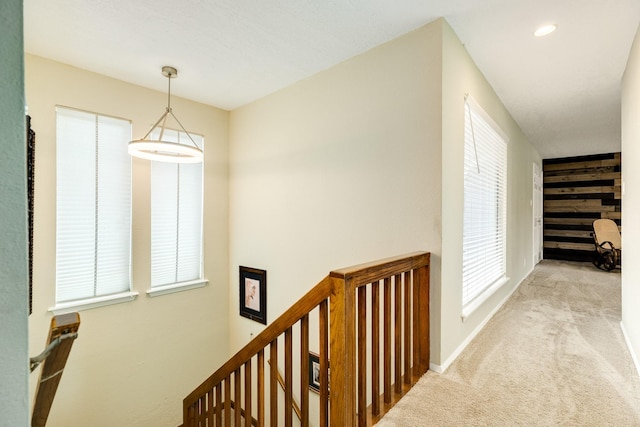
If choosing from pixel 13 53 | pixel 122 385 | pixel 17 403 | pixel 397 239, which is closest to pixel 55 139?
pixel 122 385

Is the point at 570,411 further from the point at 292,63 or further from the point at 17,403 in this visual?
the point at 292,63

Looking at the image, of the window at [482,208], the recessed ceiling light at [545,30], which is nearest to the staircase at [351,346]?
the window at [482,208]

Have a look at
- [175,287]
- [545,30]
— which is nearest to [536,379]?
[545,30]

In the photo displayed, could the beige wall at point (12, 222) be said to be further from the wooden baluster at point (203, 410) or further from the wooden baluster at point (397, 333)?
the wooden baluster at point (203, 410)

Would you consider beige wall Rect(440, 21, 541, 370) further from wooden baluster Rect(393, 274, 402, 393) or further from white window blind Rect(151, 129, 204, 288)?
white window blind Rect(151, 129, 204, 288)

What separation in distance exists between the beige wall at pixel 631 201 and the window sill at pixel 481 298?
0.91 m

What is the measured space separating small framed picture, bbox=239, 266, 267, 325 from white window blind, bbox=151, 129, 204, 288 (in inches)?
21.4

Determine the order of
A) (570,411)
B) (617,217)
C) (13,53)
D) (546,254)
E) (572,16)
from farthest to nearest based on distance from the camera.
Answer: (546,254)
(617,217)
(572,16)
(570,411)
(13,53)

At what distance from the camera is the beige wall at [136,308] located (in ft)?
8.42

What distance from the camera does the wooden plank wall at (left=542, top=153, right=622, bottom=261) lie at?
6.16 m

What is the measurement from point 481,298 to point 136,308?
3.30 meters

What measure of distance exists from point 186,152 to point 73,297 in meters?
→ 1.72

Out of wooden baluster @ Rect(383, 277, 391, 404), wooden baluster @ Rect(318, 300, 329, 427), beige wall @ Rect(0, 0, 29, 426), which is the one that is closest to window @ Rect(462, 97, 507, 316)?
wooden baluster @ Rect(383, 277, 391, 404)

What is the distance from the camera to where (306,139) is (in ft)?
9.60
